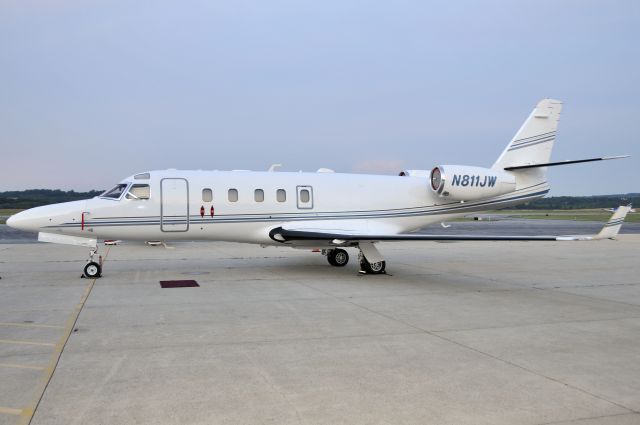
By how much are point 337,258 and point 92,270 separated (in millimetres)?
7204

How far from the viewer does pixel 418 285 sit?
1321 cm

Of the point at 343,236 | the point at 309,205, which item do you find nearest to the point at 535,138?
the point at 343,236

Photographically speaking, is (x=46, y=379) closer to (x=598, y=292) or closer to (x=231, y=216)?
(x=231, y=216)

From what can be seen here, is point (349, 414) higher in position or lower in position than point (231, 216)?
lower

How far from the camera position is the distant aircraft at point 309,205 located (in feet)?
46.2

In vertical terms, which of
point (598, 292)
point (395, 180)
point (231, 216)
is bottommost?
point (598, 292)

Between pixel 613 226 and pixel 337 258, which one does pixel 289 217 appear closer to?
pixel 337 258

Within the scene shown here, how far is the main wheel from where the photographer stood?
17.3 metres

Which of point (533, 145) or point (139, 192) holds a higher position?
point (533, 145)

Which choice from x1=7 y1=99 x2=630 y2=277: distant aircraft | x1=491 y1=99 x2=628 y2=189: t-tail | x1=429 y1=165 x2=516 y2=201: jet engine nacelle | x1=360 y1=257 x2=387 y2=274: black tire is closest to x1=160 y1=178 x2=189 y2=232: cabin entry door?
x1=7 y1=99 x2=630 y2=277: distant aircraft

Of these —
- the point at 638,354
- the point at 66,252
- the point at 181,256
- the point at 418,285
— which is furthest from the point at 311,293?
the point at 66,252

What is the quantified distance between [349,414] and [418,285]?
854 centimetres

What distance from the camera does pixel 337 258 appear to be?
17.3 meters

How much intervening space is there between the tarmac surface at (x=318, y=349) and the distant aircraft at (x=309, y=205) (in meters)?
1.18
